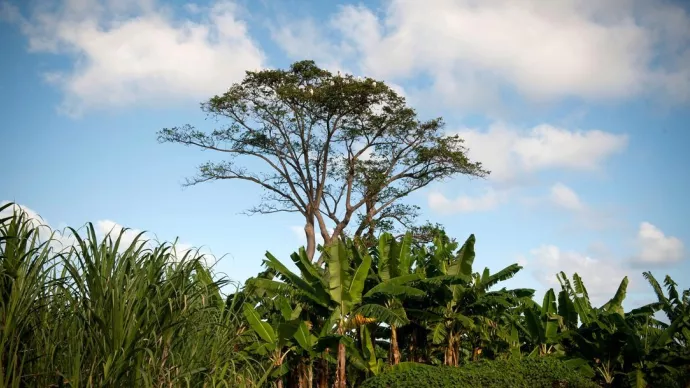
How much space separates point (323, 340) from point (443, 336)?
3.27 m

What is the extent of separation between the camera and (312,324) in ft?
54.4

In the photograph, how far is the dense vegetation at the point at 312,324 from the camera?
217 inches

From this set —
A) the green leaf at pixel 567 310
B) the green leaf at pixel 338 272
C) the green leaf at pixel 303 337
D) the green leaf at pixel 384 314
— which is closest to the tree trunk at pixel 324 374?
the green leaf at pixel 303 337

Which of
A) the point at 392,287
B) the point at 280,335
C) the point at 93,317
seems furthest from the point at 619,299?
the point at 93,317

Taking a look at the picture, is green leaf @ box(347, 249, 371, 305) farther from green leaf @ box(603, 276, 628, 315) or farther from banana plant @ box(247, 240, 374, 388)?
green leaf @ box(603, 276, 628, 315)

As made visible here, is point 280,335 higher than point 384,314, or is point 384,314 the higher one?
point 384,314

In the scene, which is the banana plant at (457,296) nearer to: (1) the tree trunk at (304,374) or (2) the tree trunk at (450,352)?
(2) the tree trunk at (450,352)

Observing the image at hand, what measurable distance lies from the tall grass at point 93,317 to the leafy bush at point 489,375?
27.6 feet

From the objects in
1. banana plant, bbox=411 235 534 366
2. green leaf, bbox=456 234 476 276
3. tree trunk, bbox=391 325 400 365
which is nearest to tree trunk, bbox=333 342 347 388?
tree trunk, bbox=391 325 400 365

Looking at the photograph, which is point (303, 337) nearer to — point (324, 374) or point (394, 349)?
point (324, 374)

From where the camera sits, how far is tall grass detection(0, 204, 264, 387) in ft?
17.6

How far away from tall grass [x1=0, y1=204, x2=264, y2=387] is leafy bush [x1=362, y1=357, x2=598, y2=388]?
331 inches

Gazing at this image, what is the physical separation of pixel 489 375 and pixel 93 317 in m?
11.1

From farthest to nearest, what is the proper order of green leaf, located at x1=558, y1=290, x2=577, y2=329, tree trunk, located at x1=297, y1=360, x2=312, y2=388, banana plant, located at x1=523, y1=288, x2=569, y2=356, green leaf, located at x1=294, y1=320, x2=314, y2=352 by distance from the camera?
green leaf, located at x1=558, y1=290, x2=577, y2=329 < banana plant, located at x1=523, y1=288, x2=569, y2=356 < tree trunk, located at x1=297, y1=360, x2=312, y2=388 < green leaf, located at x1=294, y1=320, x2=314, y2=352
